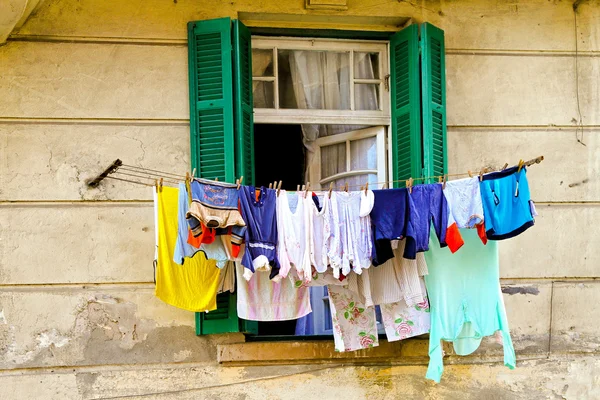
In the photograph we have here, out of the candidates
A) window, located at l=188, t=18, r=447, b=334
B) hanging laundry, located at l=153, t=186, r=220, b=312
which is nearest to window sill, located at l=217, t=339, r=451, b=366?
window, located at l=188, t=18, r=447, b=334

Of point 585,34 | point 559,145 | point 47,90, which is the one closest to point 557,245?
point 559,145

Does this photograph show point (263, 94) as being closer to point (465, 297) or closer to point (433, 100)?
point (433, 100)

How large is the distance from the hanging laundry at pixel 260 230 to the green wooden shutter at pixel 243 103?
2.17 feet

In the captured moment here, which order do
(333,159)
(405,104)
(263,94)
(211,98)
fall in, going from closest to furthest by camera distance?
(211,98) < (405,104) < (263,94) < (333,159)

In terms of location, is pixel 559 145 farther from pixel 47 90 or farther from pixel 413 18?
pixel 47 90

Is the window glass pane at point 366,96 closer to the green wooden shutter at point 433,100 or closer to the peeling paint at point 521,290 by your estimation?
the green wooden shutter at point 433,100

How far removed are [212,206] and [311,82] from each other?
1.94m

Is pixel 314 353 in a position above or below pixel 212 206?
below

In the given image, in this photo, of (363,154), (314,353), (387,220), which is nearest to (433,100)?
(363,154)

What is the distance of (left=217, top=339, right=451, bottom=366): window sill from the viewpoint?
333 inches

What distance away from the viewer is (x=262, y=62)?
9.16 m

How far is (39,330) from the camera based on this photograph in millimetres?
8367

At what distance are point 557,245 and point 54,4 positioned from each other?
4.24 metres

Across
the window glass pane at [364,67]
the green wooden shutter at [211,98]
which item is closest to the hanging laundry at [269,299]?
the green wooden shutter at [211,98]
